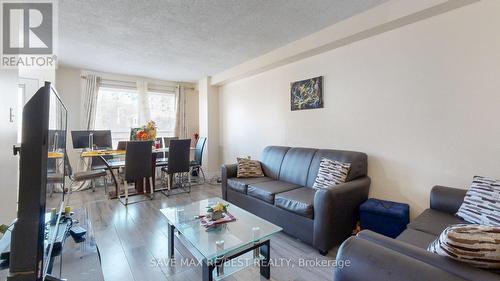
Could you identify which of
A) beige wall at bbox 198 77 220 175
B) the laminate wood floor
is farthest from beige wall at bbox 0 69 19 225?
beige wall at bbox 198 77 220 175

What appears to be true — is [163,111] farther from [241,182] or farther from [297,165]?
[297,165]

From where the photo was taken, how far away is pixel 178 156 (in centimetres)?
409

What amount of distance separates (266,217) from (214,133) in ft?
10.4

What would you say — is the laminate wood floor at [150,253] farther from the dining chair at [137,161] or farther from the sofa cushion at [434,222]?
the sofa cushion at [434,222]

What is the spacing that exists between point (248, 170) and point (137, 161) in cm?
182

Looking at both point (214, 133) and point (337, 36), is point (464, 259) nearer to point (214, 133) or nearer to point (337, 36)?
point (337, 36)

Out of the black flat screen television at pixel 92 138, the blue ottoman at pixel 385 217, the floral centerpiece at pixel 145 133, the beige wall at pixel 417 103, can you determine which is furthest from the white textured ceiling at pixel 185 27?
the blue ottoman at pixel 385 217

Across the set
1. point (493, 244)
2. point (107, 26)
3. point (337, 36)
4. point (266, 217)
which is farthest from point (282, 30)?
point (493, 244)

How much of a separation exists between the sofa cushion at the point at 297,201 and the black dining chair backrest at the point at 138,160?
2.32 m

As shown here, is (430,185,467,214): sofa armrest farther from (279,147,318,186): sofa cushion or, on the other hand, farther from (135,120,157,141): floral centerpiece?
(135,120,157,141): floral centerpiece

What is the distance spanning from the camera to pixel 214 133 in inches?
216

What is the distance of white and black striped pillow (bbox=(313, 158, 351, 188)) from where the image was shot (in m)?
2.54

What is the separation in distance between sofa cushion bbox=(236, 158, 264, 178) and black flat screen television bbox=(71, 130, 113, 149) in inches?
114

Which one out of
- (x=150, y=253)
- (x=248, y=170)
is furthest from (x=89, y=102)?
(x=150, y=253)
